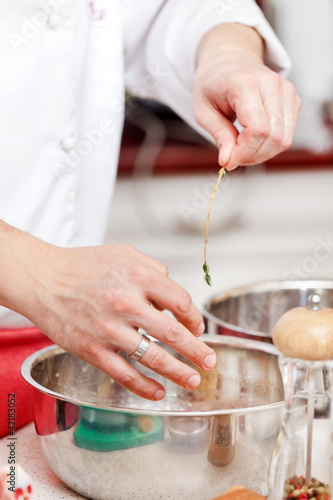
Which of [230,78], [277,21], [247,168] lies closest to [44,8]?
[230,78]

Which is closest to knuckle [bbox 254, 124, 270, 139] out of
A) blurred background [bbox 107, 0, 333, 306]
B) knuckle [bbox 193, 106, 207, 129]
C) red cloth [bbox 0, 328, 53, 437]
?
knuckle [bbox 193, 106, 207, 129]

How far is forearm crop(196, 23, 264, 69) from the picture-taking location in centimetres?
91

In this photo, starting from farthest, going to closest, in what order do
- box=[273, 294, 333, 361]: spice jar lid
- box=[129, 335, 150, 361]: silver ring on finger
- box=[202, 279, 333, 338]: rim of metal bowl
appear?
box=[202, 279, 333, 338]: rim of metal bowl < box=[129, 335, 150, 361]: silver ring on finger < box=[273, 294, 333, 361]: spice jar lid

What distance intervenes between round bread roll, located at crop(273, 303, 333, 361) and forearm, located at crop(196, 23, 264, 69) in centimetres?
50

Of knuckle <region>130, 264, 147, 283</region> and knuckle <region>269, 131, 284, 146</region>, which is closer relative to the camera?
knuckle <region>130, 264, 147, 283</region>

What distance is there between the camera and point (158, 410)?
22.2 inches

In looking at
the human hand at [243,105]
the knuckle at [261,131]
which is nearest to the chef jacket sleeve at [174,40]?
the human hand at [243,105]

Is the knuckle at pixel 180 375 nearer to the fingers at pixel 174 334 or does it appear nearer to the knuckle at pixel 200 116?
the fingers at pixel 174 334

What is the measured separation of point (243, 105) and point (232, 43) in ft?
0.69

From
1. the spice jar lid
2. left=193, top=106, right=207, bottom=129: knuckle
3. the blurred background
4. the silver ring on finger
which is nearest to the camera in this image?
the spice jar lid

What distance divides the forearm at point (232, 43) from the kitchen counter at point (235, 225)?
98cm

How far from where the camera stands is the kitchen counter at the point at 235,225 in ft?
6.55

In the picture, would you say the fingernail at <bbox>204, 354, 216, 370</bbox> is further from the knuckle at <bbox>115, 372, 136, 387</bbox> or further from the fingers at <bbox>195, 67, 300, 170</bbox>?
the fingers at <bbox>195, 67, 300, 170</bbox>

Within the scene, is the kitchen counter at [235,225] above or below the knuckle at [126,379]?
below
